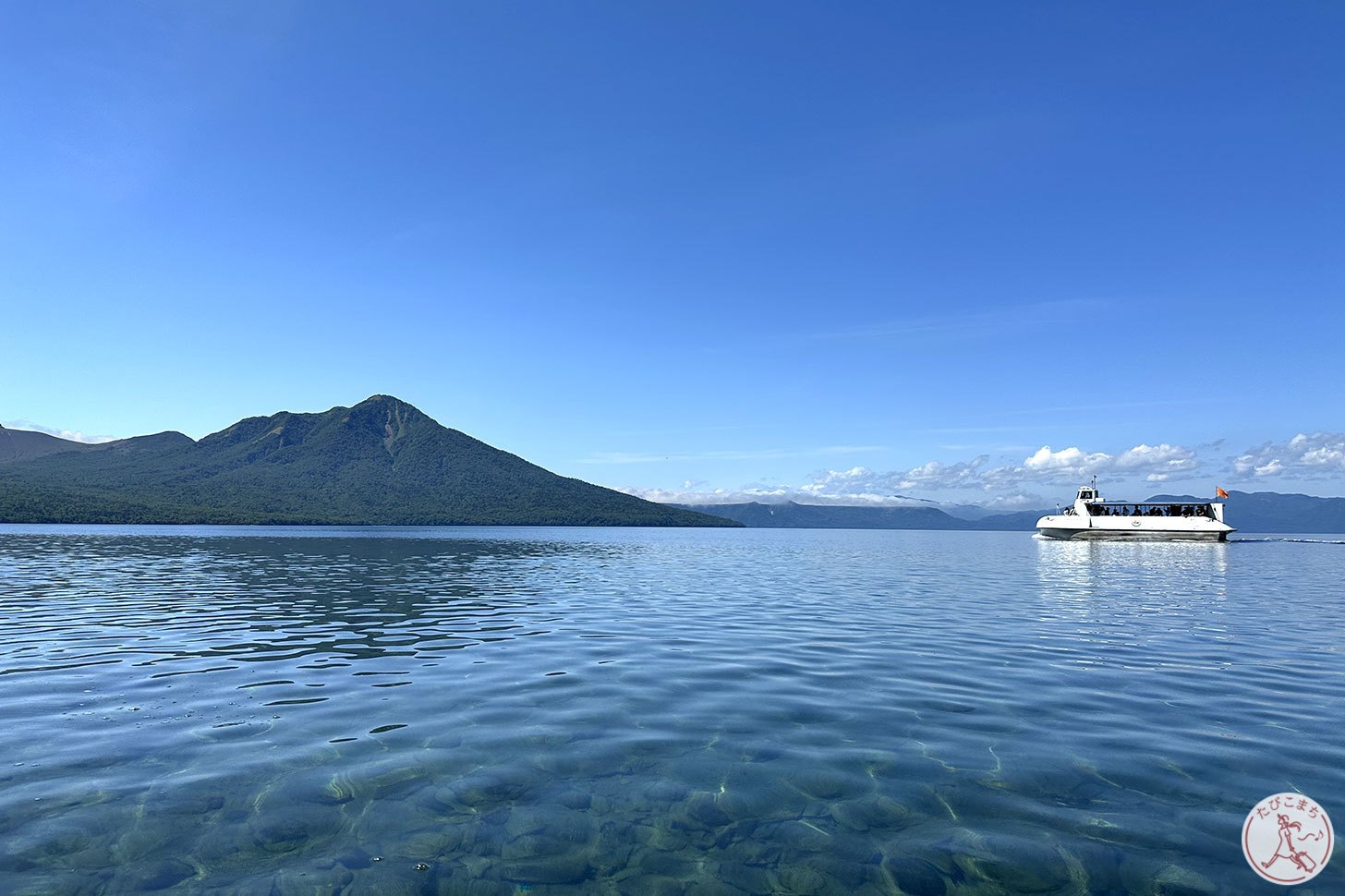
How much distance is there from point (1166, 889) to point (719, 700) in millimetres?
9940

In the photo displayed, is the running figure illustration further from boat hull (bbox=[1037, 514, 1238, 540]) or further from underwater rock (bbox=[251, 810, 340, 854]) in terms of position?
boat hull (bbox=[1037, 514, 1238, 540])

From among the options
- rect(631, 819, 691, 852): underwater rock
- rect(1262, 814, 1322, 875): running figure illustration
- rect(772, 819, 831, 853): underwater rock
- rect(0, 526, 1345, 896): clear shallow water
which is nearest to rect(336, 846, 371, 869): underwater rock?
rect(0, 526, 1345, 896): clear shallow water

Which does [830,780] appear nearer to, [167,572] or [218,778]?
[218,778]

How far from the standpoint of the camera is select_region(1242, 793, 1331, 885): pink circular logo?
8727 millimetres

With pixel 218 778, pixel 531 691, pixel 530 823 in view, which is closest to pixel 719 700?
pixel 531 691

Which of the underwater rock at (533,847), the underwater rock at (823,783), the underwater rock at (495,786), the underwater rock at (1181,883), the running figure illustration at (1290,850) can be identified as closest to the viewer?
the underwater rock at (1181,883)

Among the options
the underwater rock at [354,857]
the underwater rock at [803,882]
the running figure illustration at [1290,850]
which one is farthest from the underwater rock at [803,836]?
the running figure illustration at [1290,850]

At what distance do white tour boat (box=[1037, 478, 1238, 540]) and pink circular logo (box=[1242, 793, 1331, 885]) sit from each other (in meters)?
144

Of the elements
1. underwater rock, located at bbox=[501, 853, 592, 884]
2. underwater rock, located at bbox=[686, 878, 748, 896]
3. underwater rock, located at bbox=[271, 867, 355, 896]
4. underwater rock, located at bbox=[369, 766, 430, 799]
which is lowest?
underwater rock, located at bbox=[686, 878, 748, 896]

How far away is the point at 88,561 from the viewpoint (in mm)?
62812

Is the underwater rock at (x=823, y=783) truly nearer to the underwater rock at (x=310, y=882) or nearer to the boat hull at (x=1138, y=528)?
the underwater rock at (x=310, y=882)

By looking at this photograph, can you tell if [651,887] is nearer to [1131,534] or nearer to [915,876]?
[915,876]

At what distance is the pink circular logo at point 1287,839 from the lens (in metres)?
8.73

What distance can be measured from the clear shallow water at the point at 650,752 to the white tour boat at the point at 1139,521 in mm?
118146
